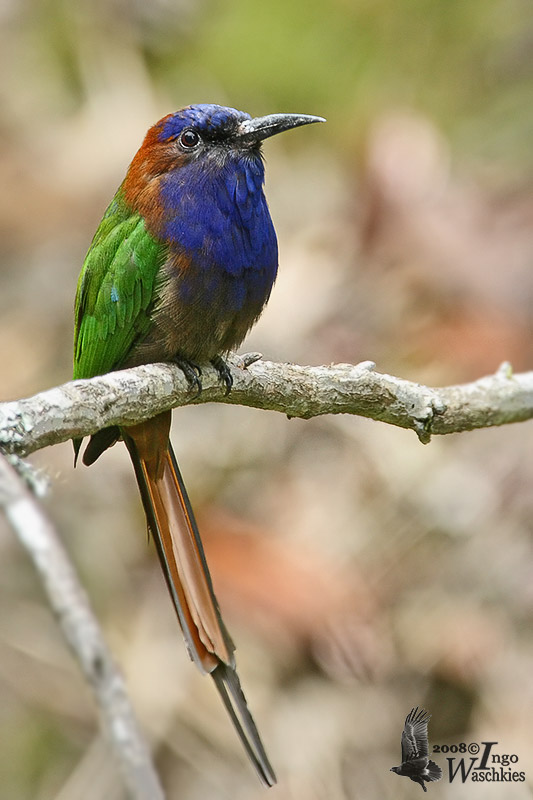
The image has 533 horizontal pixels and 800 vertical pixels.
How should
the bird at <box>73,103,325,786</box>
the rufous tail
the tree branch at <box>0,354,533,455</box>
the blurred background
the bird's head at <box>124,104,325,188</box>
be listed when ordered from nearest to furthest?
the tree branch at <box>0,354,533,455</box>, the rufous tail, the bird at <box>73,103,325,786</box>, the bird's head at <box>124,104,325,188</box>, the blurred background

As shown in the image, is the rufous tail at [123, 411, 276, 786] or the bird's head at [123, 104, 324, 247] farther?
the bird's head at [123, 104, 324, 247]

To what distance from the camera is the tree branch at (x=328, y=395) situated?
194cm

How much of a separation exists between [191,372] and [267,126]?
0.68 m

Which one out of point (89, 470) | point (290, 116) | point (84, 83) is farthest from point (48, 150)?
point (290, 116)

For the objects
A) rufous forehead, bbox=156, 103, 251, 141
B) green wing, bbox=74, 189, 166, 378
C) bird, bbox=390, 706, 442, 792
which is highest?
rufous forehead, bbox=156, 103, 251, 141

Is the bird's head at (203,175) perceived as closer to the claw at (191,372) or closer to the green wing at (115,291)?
the green wing at (115,291)

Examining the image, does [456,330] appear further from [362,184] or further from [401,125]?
[401,125]

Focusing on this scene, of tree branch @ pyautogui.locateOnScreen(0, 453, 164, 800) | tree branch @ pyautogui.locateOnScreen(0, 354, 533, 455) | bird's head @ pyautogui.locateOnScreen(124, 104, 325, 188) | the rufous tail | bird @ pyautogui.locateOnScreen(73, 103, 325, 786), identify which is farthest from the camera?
bird's head @ pyautogui.locateOnScreen(124, 104, 325, 188)

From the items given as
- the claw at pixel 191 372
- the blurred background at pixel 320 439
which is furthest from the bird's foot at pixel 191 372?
the blurred background at pixel 320 439

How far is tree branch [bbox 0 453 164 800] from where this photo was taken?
142 centimetres

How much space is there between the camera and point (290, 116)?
2527mm

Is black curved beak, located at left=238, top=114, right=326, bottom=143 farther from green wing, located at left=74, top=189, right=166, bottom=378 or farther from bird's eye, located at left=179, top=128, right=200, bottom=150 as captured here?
green wing, located at left=74, top=189, right=166, bottom=378

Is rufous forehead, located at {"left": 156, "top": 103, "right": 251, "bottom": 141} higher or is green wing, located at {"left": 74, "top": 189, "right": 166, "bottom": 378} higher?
rufous forehead, located at {"left": 156, "top": 103, "right": 251, "bottom": 141}

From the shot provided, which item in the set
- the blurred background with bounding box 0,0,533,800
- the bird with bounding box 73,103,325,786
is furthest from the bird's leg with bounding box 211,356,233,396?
the blurred background with bounding box 0,0,533,800
